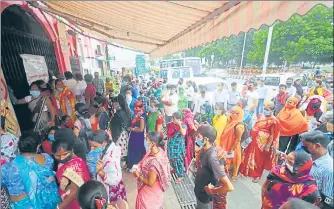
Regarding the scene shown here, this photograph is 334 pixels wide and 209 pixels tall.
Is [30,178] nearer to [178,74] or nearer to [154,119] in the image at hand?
[154,119]

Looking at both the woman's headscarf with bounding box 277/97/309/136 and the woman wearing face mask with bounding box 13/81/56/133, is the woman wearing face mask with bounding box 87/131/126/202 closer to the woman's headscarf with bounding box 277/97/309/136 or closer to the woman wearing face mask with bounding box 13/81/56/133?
the woman wearing face mask with bounding box 13/81/56/133

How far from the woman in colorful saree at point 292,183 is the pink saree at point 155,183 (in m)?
1.03

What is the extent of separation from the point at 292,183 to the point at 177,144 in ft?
6.74

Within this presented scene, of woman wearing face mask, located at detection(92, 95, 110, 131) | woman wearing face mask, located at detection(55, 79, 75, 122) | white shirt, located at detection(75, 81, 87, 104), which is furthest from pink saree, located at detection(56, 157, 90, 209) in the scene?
white shirt, located at detection(75, 81, 87, 104)

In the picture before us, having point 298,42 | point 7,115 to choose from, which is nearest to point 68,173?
point 7,115

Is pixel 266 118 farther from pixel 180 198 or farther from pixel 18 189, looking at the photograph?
pixel 18 189

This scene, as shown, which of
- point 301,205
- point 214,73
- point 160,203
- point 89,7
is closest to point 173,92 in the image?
point 214,73

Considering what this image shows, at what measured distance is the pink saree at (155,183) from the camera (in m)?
2.20

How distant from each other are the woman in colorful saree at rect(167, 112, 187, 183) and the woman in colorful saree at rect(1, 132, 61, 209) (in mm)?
1870

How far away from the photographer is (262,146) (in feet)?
11.8

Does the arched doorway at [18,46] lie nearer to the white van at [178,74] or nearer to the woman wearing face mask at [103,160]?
the woman wearing face mask at [103,160]

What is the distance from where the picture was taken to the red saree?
3439mm

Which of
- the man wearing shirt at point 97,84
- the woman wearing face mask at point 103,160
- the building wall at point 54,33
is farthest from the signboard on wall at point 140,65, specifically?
the woman wearing face mask at point 103,160

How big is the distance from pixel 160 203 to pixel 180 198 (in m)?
1.10
